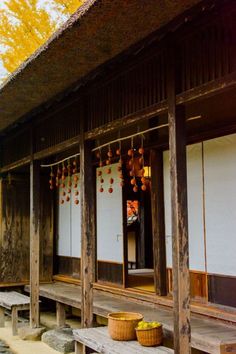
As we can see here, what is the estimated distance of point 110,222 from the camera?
860 cm

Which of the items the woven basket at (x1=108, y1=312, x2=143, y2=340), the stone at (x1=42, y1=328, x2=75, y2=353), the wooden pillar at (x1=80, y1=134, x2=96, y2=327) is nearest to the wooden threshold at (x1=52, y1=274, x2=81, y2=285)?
the stone at (x1=42, y1=328, x2=75, y2=353)

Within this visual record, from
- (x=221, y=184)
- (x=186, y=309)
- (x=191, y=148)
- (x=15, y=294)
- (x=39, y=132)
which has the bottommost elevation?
(x=15, y=294)

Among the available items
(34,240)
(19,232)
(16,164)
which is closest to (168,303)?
(34,240)

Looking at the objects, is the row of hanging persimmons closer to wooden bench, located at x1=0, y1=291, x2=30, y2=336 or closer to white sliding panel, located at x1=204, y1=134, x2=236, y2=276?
white sliding panel, located at x1=204, y1=134, x2=236, y2=276

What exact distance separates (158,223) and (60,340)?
2.19 m

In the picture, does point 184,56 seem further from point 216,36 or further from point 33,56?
point 33,56

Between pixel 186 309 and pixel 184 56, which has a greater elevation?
pixel 184 56

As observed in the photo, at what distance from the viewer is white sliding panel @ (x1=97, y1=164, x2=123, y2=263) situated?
8305 millimetres

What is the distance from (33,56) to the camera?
208 inches

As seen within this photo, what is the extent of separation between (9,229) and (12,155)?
172cm

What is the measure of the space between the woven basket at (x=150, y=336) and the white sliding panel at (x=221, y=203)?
125 centimetres

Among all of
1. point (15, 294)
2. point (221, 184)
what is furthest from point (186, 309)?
point (15, 294)

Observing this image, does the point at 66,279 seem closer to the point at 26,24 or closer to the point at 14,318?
the point at 14,318

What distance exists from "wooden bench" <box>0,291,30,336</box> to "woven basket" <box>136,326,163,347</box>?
3.83m
